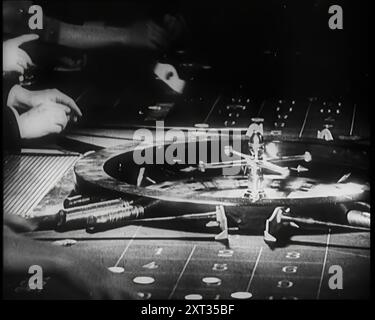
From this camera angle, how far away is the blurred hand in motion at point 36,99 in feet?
10.6

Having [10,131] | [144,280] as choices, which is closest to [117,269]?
[144,280]

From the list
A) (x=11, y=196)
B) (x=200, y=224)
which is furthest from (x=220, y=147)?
(x=11, y=196)

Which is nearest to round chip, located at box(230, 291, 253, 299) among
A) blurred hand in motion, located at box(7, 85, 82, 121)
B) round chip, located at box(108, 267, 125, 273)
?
round chip, located at box(108, 267, 125, 273)

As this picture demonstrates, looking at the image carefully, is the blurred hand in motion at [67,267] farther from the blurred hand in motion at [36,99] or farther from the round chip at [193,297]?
the blurred hand in motion at [36,99]

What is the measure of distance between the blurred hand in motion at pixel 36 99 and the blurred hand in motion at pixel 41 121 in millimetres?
20

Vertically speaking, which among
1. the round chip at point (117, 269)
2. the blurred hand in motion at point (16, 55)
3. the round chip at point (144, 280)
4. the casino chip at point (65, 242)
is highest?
the blurred hand in motion at point (16, 55)

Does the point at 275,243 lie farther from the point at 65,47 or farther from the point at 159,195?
the point at 65,47

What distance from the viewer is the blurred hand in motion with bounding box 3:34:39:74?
3.19m

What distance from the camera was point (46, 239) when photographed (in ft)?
10.1

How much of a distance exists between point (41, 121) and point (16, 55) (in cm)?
31

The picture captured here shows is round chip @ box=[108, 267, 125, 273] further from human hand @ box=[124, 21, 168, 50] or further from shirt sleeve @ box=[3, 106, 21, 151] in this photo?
human hand @ box=[124, 21, 168, 50]

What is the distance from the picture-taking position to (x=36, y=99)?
3.30 m

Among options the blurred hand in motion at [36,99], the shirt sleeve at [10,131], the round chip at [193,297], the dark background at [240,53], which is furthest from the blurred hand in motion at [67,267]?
the dark background at [240,53]

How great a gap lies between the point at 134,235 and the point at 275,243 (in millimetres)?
566
